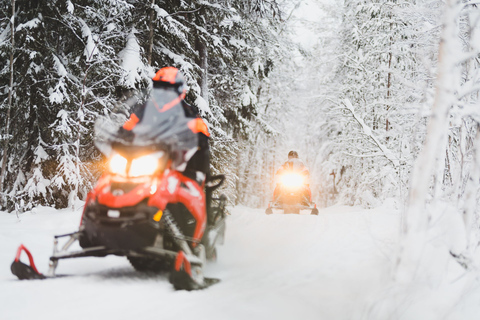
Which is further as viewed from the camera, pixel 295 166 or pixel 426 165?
pixel 295 166

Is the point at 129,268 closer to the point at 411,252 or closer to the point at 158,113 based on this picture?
the point at 158,113

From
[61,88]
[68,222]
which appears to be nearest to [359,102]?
[61,88]

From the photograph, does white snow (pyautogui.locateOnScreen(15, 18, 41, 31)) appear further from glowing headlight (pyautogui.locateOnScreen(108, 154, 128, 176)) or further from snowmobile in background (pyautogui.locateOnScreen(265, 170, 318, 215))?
snowmobile in background (pyautogui.locateOnScreen(265, 170, 318, 215))

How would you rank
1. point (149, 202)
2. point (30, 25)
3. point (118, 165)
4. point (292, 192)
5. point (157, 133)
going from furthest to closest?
point (292, 192)
point (30, 25)
point (157, 133)
point (118, 165)
point (149, 202)

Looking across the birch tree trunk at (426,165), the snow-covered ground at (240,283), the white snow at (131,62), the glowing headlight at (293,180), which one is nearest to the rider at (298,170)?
the glowing headlight at (293,180)

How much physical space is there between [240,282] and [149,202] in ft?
4.14

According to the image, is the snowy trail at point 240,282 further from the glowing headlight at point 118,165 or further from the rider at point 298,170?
the rider at point 298,170

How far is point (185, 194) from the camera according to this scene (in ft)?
12.4

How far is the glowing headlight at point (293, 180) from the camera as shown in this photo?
11.5m

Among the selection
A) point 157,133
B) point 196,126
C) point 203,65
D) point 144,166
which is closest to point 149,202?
point 144,166

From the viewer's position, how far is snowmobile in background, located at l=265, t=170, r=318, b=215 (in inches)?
447

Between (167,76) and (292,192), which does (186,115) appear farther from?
(292,192)

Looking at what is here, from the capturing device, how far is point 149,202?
10.8ft

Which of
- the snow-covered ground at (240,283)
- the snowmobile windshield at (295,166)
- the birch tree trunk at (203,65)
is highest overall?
the birch tree trunk at (203,65)
